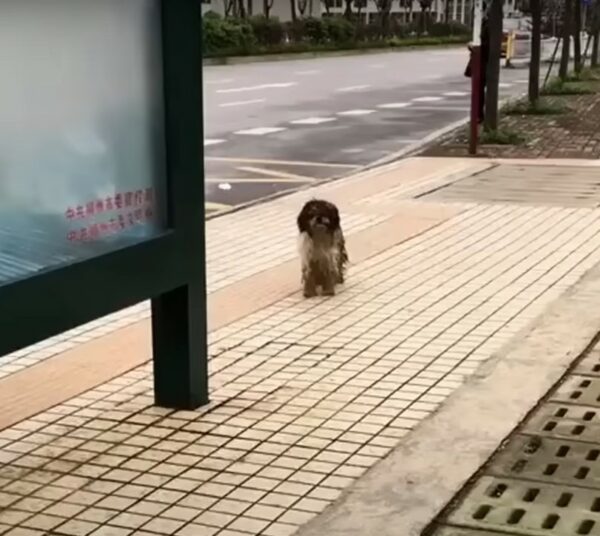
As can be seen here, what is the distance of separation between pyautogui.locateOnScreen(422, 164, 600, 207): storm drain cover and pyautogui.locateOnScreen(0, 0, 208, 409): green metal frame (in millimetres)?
6387

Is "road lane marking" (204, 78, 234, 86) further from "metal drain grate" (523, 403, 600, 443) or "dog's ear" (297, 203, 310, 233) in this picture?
"metal drain grate" (523, 403, 600, 443)

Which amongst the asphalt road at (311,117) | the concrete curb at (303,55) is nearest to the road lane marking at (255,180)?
the asphalt road at (311,117)

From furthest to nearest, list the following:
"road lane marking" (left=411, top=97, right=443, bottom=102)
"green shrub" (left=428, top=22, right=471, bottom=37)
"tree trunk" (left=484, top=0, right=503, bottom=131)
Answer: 1. "green shrub" (left=428, top=22, right=471, bottom=37)
2. "road lane marking" (left=411, top=97, right=443, bottom=102)
3. "tree trunk" (left=484, top=0, right=503, bottom=131)

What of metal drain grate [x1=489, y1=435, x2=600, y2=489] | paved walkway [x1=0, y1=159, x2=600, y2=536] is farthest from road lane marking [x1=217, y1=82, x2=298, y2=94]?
metal drain grate [x1=489, y1=435, x2=600, y2=489]

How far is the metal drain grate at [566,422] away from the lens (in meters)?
4.94

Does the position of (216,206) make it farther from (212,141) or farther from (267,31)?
(267,31)

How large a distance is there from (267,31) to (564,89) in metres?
22.5

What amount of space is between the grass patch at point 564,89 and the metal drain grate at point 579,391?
20.3 metres

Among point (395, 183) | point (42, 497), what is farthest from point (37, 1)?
point (395, 183)

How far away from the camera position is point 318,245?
7.34 m

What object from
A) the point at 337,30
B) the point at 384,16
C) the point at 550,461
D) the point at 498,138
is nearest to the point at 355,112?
the point at 498,138

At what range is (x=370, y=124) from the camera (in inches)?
761

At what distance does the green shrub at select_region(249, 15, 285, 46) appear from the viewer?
45.7 meters

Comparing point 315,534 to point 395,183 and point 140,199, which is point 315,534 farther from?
point 395,183
